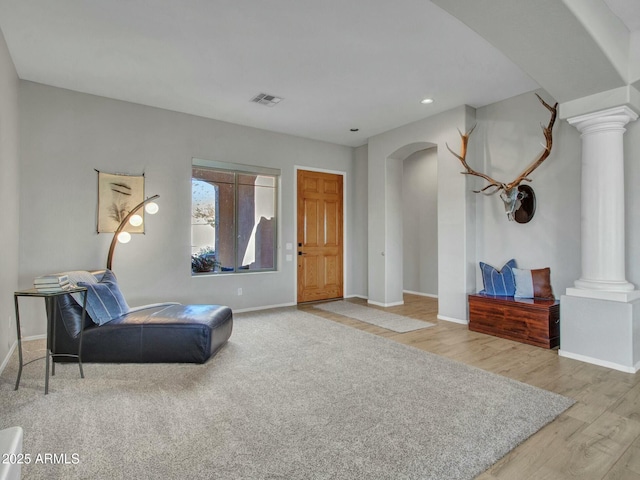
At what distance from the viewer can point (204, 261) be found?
5.57 meters

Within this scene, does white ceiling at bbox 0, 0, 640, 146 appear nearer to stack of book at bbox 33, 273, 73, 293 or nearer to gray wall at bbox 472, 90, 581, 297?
gray wall at bbox 472, 90, 581, 297

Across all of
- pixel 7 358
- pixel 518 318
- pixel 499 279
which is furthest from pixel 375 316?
pixel 7 358

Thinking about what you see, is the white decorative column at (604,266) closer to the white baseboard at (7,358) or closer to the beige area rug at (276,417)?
the beige area rug at (276,417)

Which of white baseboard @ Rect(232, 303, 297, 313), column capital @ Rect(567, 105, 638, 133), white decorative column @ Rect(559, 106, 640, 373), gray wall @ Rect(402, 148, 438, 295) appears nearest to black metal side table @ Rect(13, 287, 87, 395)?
white baseboard @ Rect(232, 303, 297, 313)

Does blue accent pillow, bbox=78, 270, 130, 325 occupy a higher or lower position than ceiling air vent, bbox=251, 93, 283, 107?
lower

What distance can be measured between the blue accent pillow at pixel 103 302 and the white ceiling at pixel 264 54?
89.9 inches

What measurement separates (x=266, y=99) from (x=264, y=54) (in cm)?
118

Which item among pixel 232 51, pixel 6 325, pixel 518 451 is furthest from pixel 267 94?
pixel 518 451

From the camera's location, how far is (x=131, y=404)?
8.45ft

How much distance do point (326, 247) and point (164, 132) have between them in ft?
10.9

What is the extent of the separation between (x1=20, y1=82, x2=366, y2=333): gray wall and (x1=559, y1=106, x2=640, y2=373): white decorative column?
163 inches

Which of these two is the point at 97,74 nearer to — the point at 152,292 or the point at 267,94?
the point at 267,94

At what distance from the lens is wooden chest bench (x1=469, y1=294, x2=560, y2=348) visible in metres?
3.90

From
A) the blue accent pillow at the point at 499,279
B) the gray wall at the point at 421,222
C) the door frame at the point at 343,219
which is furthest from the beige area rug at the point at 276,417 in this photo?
the gray wall at the point at 421,222
